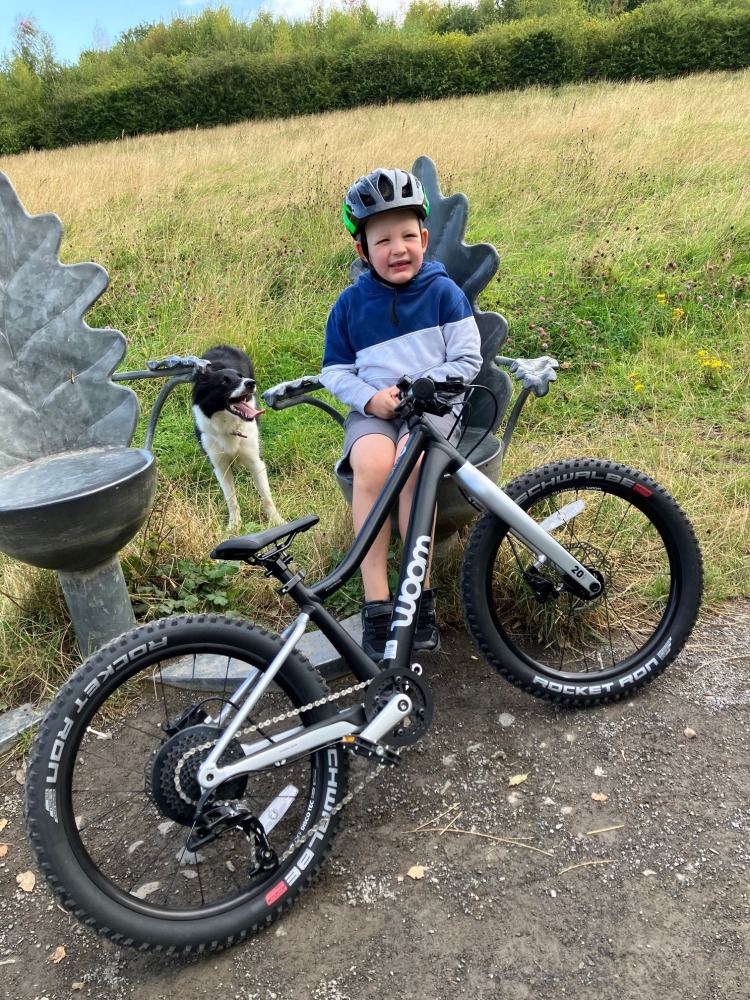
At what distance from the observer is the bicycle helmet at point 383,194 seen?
2.49 metres

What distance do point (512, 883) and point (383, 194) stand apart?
2.25 metres

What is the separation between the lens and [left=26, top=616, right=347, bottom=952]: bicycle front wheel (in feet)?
5.80

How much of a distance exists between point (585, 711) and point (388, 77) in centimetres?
2293

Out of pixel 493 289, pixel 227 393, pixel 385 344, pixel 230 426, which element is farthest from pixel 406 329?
pixel 493 289

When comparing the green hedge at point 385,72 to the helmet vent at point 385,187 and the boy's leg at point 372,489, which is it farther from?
the boy's leg at point 372,489

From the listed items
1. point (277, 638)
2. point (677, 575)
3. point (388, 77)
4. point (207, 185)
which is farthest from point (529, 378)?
point (388, 77)

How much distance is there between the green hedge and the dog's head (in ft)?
65.6

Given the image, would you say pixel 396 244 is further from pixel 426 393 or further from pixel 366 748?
pixel 366 748

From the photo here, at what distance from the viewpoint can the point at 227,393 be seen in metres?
3.92

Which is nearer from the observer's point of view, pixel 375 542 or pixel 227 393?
pixel 375 542

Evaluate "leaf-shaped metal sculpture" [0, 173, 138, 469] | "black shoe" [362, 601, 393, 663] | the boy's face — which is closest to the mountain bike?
"black shoe" [362, 601, 393, 663]

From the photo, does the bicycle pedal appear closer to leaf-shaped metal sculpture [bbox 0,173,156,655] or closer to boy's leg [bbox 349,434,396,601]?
boy's leg [bbox 349,434,396,601]

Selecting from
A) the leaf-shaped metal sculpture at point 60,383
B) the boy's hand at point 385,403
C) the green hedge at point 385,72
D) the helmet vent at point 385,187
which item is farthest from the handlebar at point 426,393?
the green hedge at point 385,72

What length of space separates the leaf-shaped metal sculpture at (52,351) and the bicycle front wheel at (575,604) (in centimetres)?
156
